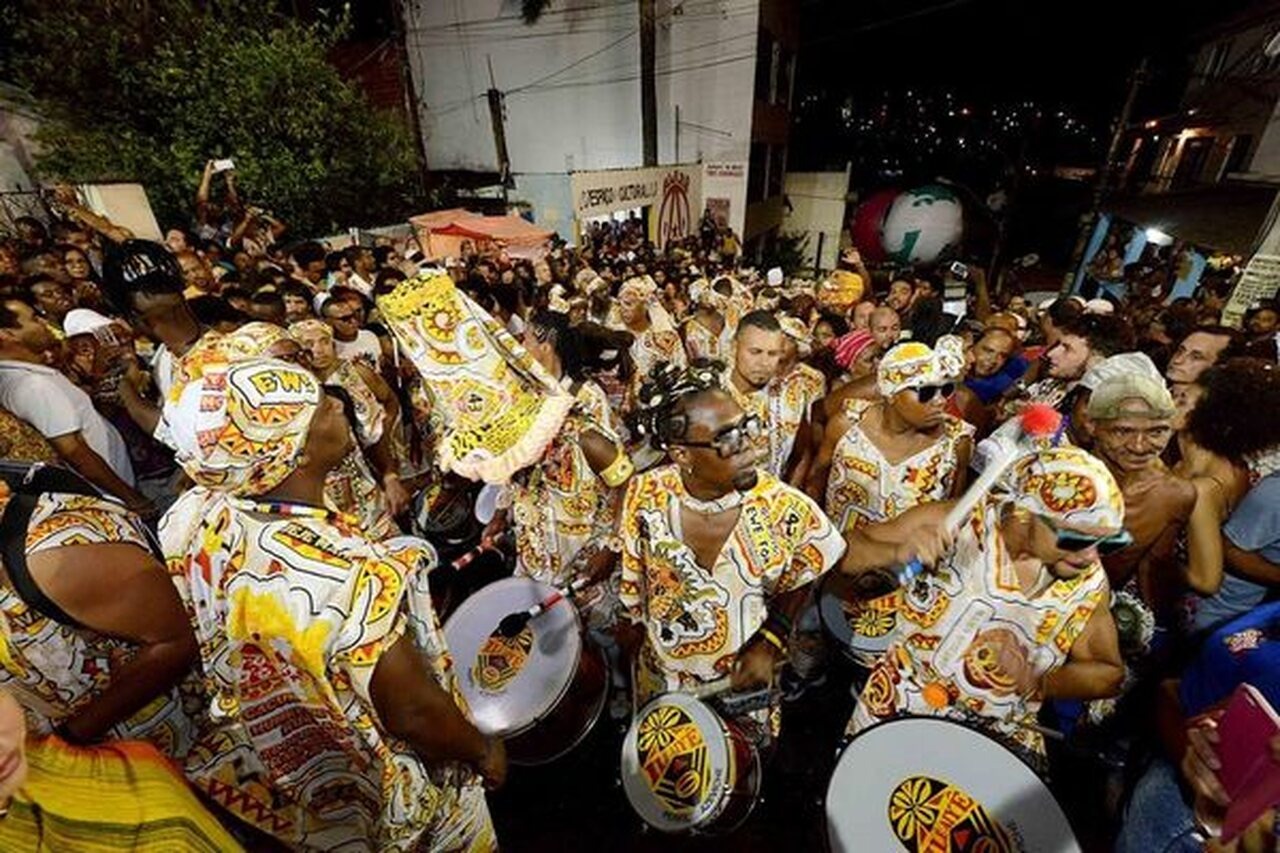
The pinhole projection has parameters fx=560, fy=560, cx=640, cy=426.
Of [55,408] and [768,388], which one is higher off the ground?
[55,408]

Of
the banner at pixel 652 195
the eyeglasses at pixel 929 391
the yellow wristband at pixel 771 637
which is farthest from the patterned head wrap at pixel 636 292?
the banner at pixel 652 195

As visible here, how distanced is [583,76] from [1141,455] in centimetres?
2393

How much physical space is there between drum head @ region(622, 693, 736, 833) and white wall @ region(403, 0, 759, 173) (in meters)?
22.2

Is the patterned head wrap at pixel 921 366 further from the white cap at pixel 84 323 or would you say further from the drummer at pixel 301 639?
the white cap at pixel 84 323

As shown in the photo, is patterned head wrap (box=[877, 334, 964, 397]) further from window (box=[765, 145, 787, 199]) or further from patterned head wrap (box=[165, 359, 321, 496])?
window (box=[765, 145, 787, 199])

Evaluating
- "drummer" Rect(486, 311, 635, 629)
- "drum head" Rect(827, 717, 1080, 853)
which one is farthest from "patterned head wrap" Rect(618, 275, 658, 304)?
"drum head" Rect(827, 717, 1080, 853)

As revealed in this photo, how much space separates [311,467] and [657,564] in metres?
1.35

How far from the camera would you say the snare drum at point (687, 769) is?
213 centimetres

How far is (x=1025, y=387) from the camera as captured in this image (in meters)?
4.81

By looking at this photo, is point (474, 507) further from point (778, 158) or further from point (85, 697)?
point (778, 158)

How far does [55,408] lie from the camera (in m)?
3.10

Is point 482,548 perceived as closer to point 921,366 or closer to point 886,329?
point 921,366

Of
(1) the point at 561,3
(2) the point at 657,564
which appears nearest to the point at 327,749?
(2) the point at 657,564

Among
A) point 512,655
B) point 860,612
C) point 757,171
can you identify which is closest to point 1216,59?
point 757,171
